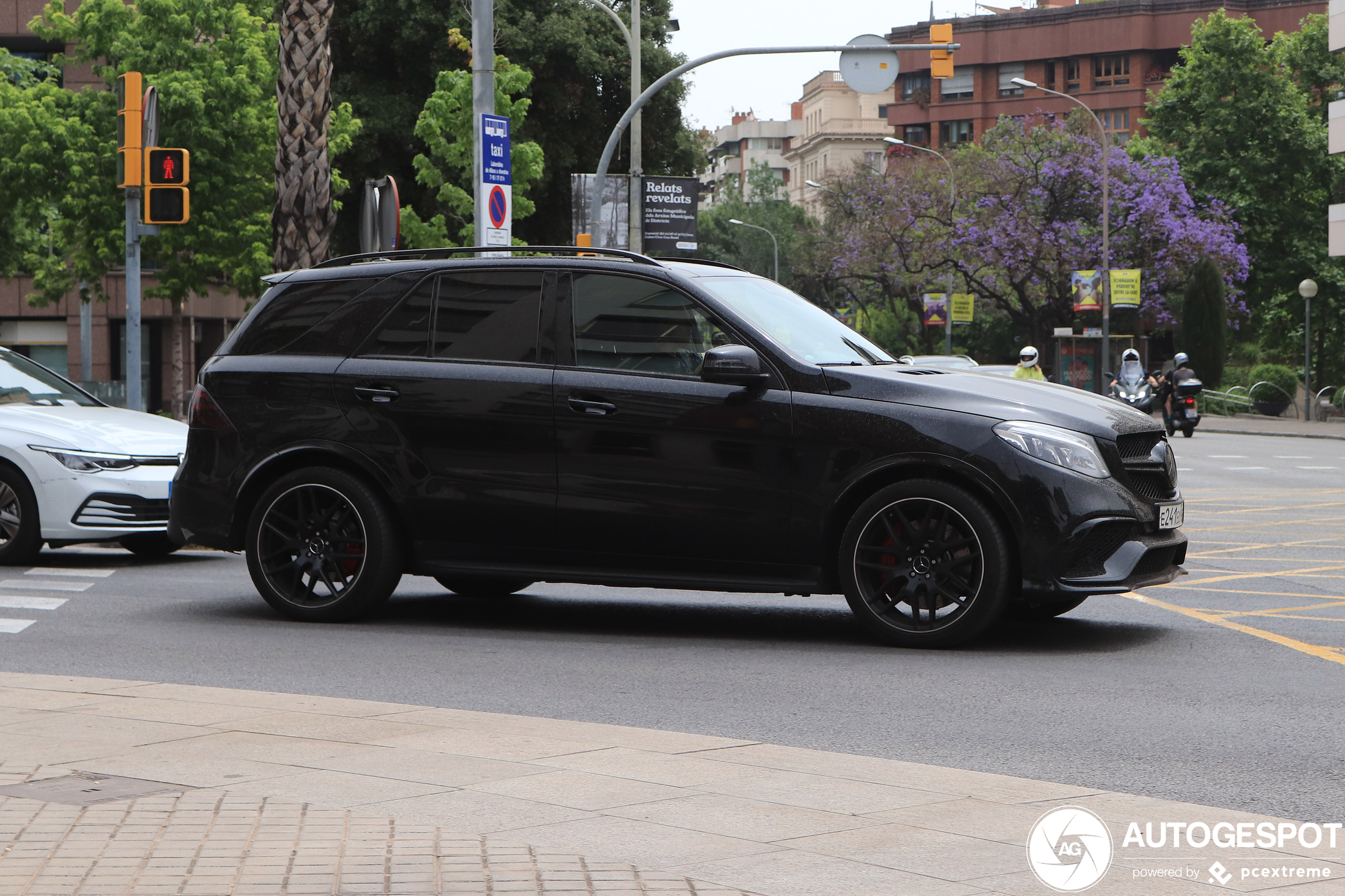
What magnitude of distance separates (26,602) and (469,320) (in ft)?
10.8

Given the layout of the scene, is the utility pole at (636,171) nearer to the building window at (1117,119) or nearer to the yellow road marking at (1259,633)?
the yellow road marking at (1259,633)

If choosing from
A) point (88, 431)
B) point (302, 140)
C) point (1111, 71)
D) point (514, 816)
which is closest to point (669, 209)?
point (302, 140)

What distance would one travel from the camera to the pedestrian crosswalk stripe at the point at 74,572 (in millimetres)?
11336

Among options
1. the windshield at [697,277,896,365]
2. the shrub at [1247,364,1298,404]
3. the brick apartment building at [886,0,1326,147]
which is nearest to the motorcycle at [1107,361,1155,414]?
the shrub at [1247,364,1298,404]

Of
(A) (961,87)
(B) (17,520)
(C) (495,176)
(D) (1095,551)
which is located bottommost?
(B) (17,520)

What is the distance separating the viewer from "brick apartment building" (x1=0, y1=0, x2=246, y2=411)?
162 feet

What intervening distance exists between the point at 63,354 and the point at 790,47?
3396cm

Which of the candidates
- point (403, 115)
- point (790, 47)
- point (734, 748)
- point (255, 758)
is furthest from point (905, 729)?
point (403, 115)

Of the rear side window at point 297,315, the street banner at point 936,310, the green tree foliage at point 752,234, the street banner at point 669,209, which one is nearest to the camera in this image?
the rear side window at point 297,315

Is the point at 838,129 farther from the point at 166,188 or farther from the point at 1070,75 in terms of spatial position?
the point at 166,188

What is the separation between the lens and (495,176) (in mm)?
15562

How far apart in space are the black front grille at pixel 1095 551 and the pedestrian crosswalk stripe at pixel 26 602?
18.6 feet

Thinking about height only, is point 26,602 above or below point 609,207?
below

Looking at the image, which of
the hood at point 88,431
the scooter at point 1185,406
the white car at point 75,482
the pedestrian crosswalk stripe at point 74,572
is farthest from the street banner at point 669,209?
the pedestrian crosswalk stripe at point 74,572
